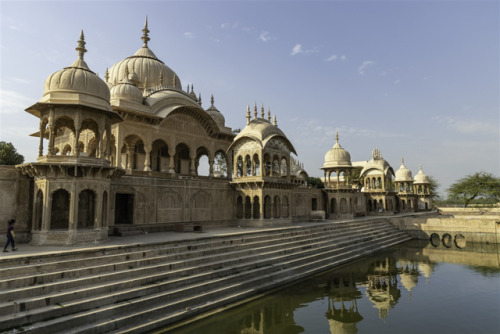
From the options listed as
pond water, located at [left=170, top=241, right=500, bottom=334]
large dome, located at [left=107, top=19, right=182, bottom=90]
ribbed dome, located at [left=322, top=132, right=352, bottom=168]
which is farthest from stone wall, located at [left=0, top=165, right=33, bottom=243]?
ribbed dome, located at [left=322, top=132, right=352, bottom=168]

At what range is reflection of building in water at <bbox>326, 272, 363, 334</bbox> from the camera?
28.9 feet

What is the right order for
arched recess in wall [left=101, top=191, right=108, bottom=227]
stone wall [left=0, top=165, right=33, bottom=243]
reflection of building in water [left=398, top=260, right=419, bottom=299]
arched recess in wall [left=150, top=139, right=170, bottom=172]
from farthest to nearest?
arched recess in wall [left=150, top=139, right=170, bottom=172], reflection of building in water [left=398, top=260, right=419, bottom=299], arched recess in wall [left=101, top=191, right=108, bottom=227], stone wall [left=0, top=165, right=33, bottom=243]

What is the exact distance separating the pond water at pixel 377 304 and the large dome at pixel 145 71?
18151mm

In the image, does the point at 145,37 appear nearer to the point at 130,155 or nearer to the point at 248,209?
the point at 130,155

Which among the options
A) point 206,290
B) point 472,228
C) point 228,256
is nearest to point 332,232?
point 228,256

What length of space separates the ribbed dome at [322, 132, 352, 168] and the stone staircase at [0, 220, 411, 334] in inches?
686

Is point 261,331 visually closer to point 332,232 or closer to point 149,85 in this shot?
point 332,232

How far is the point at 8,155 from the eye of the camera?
26266 mm

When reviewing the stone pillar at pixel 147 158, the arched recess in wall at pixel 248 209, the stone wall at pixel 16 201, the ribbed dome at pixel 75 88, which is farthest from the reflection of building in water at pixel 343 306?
the stone pillar at pixel 147 158

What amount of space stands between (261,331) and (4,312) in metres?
5.90

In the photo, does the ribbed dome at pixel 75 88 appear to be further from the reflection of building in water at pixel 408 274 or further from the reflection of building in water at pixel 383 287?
the reflection of building in water at pixel 408 274

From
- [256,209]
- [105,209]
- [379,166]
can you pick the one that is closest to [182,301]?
[105,209]

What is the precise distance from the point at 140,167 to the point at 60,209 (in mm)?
8158

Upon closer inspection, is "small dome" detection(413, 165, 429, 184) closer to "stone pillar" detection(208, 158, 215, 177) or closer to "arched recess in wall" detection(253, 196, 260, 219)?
"arched recess in wall" detection(253, 196, 260, 219)
